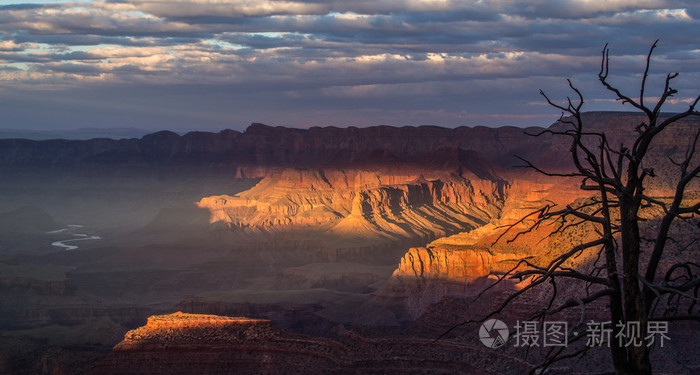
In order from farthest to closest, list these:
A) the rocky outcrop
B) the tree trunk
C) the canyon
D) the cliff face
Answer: the cliff face
the canyon
the rocky outcrop
the tree trunk

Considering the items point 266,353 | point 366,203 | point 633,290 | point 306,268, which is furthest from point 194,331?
point 366,203

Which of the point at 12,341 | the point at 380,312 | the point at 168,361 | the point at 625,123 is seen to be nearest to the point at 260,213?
the point at 625,123

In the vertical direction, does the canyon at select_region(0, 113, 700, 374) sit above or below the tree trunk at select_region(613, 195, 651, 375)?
below

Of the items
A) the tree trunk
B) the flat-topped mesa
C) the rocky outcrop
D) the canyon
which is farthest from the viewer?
the flat-topped mesa

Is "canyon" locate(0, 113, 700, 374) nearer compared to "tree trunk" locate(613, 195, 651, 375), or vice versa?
"tree trunk" locate(613, 195, 651, 375)

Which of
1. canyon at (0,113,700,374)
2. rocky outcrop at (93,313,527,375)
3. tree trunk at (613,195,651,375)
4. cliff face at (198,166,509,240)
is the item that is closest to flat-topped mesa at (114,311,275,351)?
rocky outcrop at (93,313,527,375)

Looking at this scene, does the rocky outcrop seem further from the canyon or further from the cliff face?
the cliff face

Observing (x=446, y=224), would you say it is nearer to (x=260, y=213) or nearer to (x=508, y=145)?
(x=260, y=213)

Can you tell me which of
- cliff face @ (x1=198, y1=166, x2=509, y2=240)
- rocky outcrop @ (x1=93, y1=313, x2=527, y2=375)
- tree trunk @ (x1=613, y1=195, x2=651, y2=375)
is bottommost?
cliff face @ (x1=198, y1=166, x2=509, y2=240)
